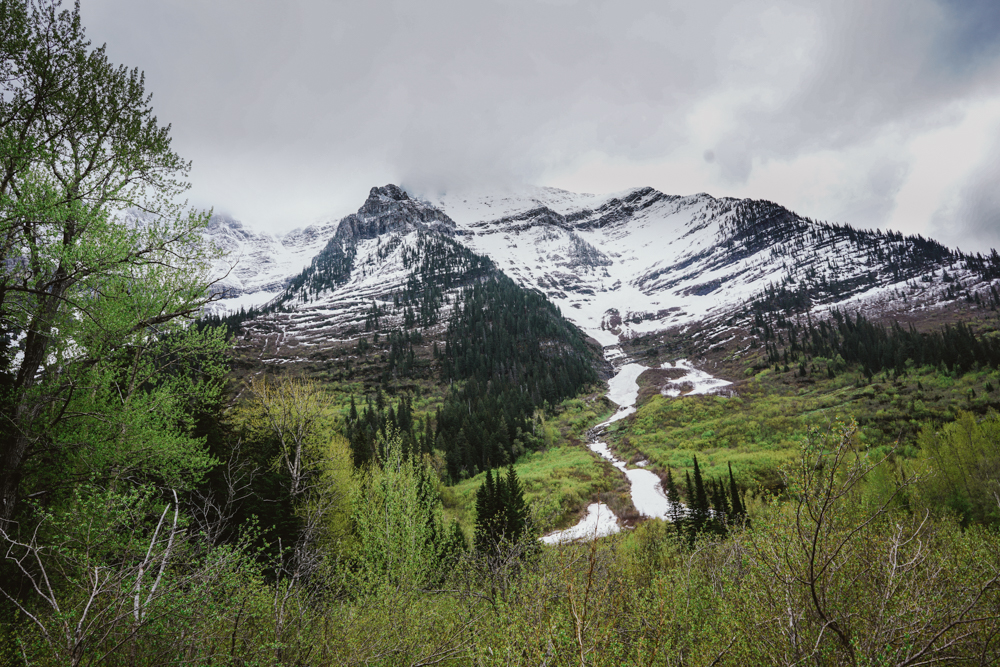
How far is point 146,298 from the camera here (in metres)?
8.18

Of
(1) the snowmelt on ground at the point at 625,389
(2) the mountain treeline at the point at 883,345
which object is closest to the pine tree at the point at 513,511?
(1) the snowmelt on ground at the point at 625,389

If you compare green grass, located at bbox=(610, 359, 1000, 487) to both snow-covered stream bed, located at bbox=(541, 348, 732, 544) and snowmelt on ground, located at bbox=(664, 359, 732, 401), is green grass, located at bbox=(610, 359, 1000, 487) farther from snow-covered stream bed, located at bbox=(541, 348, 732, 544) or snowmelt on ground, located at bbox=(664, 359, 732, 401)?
snowmelt on ground, located at bbox=(664, 359, 732, 401)

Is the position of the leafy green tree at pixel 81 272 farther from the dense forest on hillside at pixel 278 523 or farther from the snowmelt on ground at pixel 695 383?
the snowmelt on ground at pixel 695 383

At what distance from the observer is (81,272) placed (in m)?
6.53

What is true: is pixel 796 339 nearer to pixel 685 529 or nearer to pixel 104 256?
pixel 685 529

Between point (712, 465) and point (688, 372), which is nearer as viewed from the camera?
point (712, 465)

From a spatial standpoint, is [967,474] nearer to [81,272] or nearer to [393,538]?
[393,538]

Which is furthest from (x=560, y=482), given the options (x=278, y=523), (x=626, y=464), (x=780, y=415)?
(x=780, y=415)

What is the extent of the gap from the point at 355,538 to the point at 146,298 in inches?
545

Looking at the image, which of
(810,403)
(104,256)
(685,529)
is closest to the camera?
(104,256)

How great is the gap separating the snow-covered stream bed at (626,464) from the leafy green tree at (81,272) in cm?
916

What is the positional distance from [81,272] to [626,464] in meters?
50.1

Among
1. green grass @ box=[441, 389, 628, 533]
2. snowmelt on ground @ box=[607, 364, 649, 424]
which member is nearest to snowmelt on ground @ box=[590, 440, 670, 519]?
green grass @ box=[441, 389, 628, 533]

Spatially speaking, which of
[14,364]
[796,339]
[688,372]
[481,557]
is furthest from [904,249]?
[14,364]
